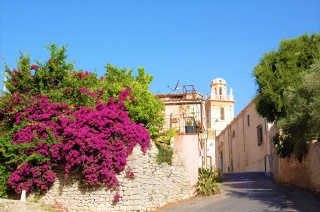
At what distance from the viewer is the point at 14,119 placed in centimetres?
1934

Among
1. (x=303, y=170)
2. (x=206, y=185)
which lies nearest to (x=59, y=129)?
(x=206, y=185)

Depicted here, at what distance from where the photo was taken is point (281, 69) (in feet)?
76.9

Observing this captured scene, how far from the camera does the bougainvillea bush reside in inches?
679

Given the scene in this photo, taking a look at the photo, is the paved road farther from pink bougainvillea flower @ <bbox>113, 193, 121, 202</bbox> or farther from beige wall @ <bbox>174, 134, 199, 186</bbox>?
pink bougainvillea flower @ <bbox>113, 193, 121, 202</bbox>

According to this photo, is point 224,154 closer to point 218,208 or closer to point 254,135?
point 254,135

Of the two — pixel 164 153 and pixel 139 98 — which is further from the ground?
pixel 139 98

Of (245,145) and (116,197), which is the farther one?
(245,145)

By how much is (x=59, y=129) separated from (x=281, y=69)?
45.9 ft

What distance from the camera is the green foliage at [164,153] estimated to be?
64.4 feet

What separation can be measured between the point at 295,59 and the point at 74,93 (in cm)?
1380

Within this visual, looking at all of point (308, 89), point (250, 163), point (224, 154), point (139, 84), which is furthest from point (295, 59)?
point (224, 154)

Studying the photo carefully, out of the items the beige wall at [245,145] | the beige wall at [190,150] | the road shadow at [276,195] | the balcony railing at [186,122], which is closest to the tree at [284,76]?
the road shadow at [276,195]

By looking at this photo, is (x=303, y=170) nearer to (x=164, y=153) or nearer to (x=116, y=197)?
(x=164, y=153)

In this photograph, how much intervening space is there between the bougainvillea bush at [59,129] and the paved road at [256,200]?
13.3ft
